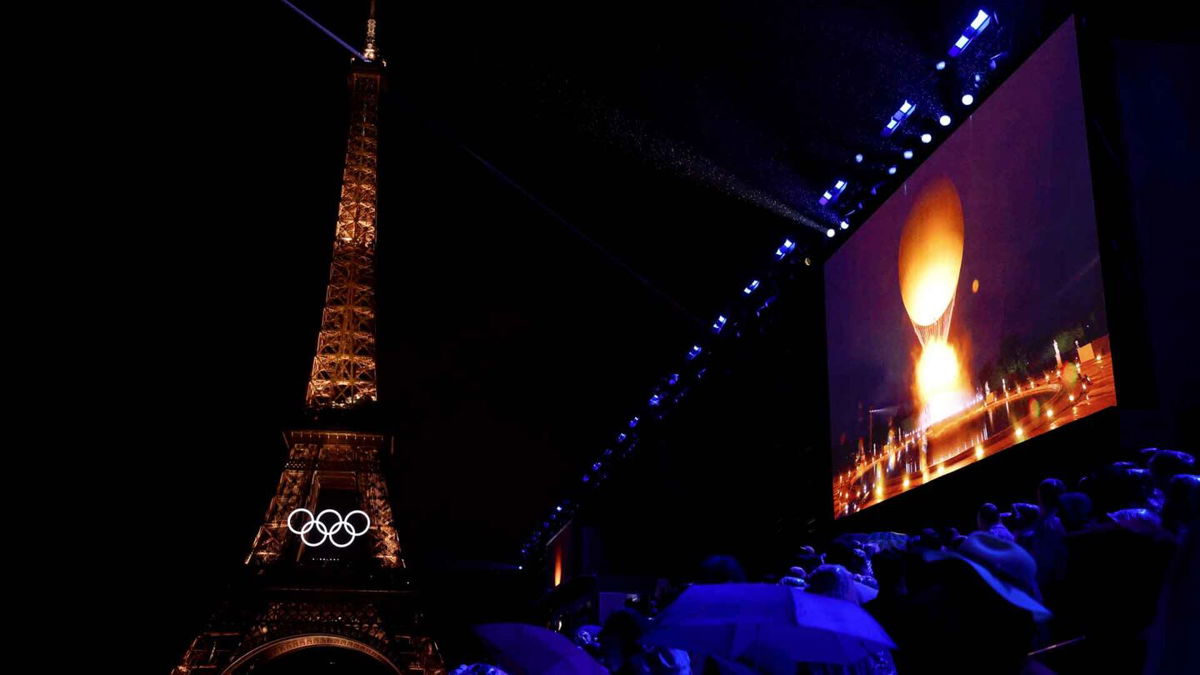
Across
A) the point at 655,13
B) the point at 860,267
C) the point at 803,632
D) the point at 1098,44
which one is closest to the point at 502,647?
the point at 803,632

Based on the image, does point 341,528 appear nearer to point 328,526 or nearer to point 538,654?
point 328,526

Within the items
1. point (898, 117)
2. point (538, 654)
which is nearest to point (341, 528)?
point (898, 117)

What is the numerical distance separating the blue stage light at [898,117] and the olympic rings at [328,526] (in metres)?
19.5

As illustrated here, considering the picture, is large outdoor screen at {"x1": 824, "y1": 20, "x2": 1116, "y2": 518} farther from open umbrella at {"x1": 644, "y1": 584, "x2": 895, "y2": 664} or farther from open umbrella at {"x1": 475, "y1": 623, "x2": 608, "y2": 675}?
open umbrella at {"x1": 475, "y1": 623, "x2": 608, "y2": 675}

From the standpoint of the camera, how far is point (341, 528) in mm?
27547

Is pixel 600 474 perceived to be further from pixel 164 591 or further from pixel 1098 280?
pixel 1098 280

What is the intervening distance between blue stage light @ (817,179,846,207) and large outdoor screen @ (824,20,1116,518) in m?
0.50

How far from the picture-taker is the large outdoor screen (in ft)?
21.7

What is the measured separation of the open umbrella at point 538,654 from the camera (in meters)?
4.57

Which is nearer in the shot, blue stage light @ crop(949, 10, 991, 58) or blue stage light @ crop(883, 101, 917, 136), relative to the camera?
blue stage light @ crop(949, 10, 991, 58)

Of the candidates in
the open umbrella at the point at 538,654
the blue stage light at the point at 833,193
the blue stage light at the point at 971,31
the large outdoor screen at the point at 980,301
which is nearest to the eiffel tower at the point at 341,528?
the blue stage light at the point at 833,193

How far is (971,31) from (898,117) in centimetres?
147

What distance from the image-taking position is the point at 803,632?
4.66m

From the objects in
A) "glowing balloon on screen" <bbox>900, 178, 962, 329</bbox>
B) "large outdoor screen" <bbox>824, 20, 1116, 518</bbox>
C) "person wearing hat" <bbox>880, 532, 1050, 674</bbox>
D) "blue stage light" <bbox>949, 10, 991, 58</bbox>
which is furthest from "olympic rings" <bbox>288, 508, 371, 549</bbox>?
"person wearing hat" <bbox>880, 532, 1050, 674</bbox>
